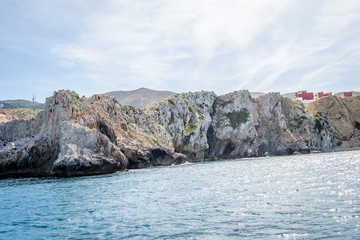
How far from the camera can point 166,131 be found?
9438cm

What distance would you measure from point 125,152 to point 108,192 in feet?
128

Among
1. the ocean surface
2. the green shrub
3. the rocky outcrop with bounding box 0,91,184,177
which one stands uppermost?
the green shrub

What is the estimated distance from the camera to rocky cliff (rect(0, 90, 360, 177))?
57469 mm

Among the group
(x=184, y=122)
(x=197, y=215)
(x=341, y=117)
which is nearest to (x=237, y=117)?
(x=184, y=122)

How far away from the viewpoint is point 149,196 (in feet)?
87.7

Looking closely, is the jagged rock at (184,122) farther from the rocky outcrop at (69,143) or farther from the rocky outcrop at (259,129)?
the rocky outcrop at (69,143)

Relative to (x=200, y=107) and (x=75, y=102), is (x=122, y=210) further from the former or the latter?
(x=200, y=107)

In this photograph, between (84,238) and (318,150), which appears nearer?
(84,238)

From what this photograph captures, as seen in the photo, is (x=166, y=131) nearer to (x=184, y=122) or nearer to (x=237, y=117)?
(x=184, y=122)

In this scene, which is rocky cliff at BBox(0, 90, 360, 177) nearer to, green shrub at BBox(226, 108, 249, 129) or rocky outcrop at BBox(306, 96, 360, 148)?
rocky outcrop at BBox(306, 96, 360, 148)

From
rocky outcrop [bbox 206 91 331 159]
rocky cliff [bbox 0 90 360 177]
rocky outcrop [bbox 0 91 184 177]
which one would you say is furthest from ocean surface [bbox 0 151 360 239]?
rocky outcrop [bbox 206 91 331 159]

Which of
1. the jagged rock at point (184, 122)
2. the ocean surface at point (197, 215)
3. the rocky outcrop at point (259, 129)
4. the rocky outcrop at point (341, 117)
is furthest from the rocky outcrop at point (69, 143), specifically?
the rocky outcrop at point (341, 117)

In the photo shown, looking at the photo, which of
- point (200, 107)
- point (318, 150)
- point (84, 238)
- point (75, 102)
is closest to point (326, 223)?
point (84, 238)

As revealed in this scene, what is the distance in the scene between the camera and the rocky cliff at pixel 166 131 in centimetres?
5747
